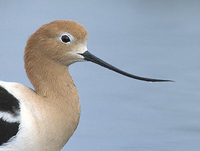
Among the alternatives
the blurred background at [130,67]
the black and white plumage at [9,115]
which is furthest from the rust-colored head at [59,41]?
the blurred background at [130,67]

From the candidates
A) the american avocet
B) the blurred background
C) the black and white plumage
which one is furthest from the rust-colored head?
the blurred background

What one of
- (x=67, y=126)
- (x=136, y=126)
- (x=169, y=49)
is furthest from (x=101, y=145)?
(x=169, y=49)

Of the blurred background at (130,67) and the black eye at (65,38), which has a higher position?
the blurred background at (130,67)

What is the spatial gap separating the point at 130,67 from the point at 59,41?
233cm

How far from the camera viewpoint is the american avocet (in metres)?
4.21

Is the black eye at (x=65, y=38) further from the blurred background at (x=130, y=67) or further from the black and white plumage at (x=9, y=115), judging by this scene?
the blurred background at (x=130, y=67)

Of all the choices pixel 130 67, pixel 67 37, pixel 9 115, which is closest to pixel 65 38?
pixel 67 37

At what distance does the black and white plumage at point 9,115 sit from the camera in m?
4.21

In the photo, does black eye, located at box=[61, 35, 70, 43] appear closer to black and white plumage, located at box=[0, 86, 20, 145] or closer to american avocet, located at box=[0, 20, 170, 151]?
american avocet, located at box=[0, 20, 170, 151]

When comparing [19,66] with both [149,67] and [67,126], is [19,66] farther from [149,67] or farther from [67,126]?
[67,126]

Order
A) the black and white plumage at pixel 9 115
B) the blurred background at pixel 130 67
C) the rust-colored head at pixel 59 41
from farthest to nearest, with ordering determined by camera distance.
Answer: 1. the blurred background at pixel 130 67
2. the rust-colored head at pixel 59 41
3. the black and white plumage at pixel 9 115

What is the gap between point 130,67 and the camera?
666 cm

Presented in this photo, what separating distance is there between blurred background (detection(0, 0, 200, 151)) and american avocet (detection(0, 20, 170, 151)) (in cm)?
89

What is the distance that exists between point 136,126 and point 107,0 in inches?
140
